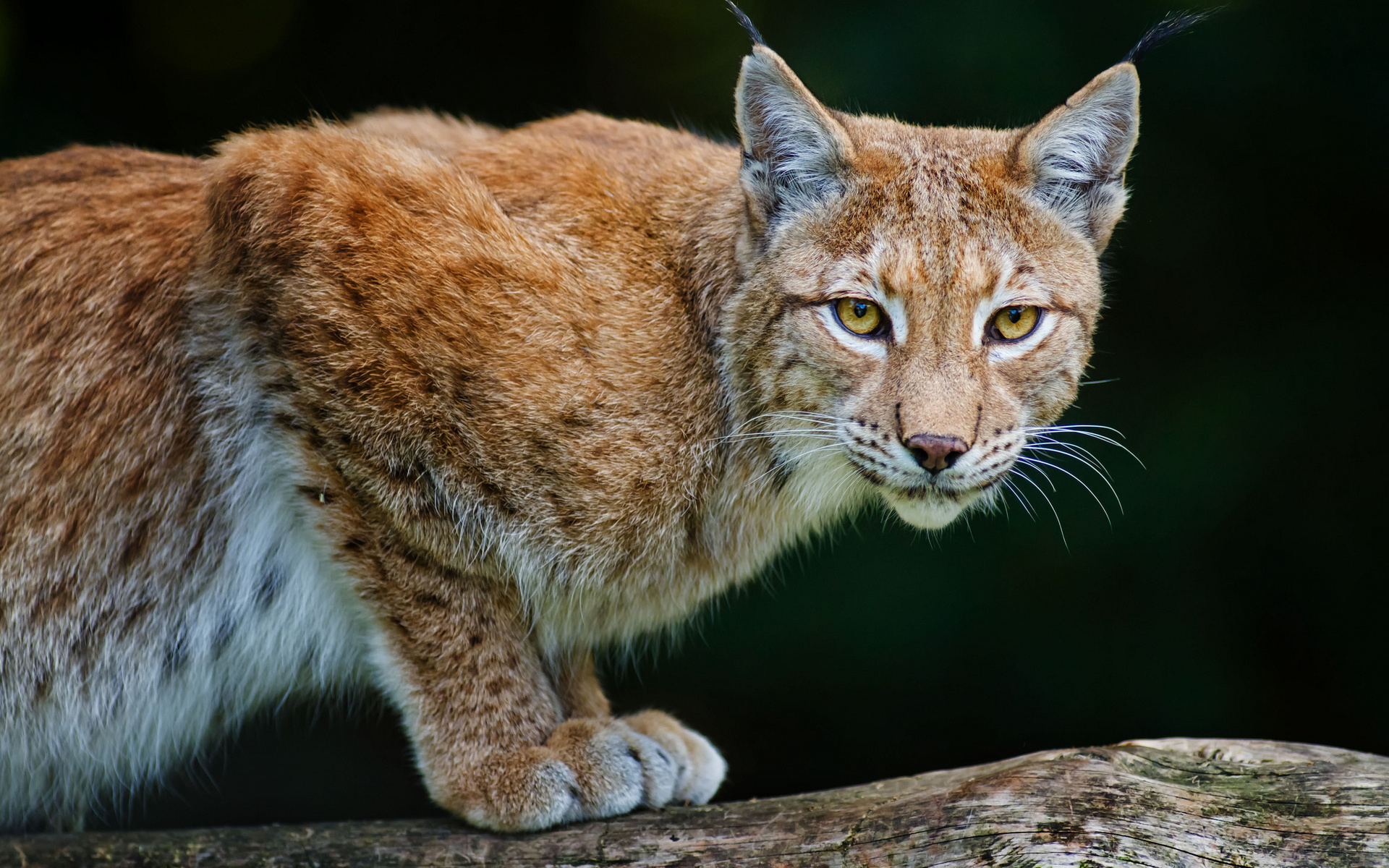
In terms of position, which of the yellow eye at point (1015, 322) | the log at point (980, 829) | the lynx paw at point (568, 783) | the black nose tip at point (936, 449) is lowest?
the log at point (980, 829)

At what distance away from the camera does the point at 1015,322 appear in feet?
11.4

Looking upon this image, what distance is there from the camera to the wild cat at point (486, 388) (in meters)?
3.43

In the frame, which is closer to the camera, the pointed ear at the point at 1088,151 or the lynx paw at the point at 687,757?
the pointed ear at the point at 1088,151

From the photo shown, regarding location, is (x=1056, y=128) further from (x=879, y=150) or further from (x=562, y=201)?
(x=562, y=201)

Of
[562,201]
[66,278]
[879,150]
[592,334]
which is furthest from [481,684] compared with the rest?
[879,150]

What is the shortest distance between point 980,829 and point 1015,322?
143 cm

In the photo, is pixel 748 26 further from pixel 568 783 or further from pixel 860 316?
pixel 568 783

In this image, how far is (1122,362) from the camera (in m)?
5.60

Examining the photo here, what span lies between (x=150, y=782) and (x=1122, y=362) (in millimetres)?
4489

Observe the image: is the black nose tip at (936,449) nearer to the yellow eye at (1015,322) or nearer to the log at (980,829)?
the yellow eye at (1015,322)

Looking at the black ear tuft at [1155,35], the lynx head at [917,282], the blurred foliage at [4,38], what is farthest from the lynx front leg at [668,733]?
the blurred foliage at [4,38]

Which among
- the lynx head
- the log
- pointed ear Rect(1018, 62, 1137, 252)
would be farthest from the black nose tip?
pointed ear Rect(1018, 62, 1137, 252)

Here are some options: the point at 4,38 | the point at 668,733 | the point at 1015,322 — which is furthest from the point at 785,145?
the point at 4,38

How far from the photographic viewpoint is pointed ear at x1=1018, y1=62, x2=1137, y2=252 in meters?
3.47
